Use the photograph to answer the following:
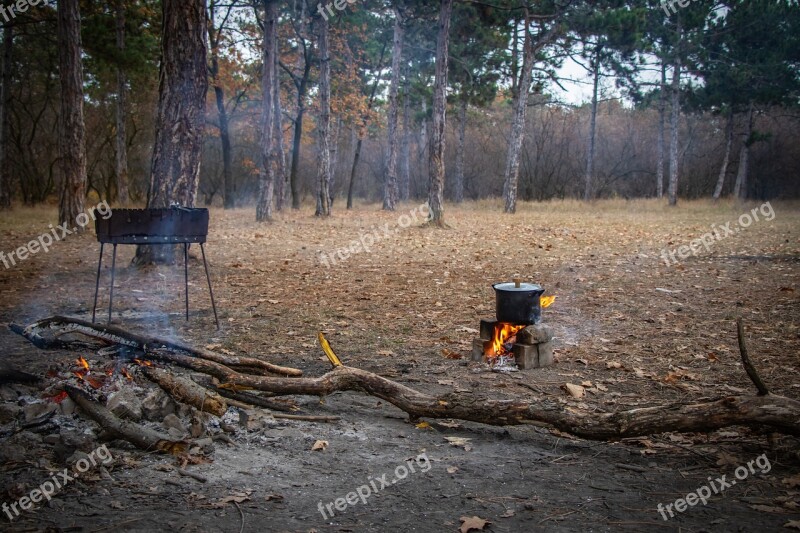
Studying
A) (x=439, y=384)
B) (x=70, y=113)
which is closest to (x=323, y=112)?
(x=70, y=113)

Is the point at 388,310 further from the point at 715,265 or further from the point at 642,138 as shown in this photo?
the point at 642,138

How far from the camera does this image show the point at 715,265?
10.9m

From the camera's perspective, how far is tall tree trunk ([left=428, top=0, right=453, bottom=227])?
59.9 ft

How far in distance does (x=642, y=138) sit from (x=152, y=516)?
43.5 metres

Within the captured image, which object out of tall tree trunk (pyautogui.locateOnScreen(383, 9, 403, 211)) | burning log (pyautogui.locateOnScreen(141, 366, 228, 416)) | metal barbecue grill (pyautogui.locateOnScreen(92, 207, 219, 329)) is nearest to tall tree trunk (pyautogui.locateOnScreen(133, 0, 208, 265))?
metal barbecue grill (pyautogui.locateOnScreen(92, 207, 219, 329))

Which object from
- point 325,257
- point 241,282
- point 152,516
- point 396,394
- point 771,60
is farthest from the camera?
point 771,60

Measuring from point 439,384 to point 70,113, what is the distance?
13285mm

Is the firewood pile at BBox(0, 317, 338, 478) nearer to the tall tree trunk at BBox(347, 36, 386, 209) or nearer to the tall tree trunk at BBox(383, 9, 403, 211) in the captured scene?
the tall tree trunk at BBox(383, 9, 403, 211)

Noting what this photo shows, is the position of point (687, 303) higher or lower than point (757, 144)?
lower

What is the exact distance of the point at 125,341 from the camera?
5180mm

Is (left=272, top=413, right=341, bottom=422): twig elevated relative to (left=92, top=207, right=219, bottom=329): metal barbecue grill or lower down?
lower down

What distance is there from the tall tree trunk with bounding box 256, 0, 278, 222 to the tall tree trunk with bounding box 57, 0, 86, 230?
21.4 ft

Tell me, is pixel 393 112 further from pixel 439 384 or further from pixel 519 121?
pixel 439 384

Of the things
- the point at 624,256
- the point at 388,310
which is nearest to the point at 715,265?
the point at 624,256
